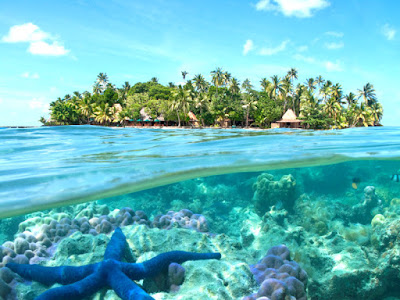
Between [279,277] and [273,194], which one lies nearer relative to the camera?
[279,277]

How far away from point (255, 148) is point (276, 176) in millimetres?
2485

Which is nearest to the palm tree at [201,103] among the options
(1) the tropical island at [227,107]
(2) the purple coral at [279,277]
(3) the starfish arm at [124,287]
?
(1) the tropical island at [227,107]

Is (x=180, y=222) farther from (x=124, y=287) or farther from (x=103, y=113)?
(x=103, y=113)

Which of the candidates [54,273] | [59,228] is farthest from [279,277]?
[59,228]

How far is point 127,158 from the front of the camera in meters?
8.15

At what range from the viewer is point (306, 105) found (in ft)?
188

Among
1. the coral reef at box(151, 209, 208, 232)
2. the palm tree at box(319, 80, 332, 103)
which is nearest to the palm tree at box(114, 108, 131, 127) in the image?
the palm tree at box(319, 80, 332, 103)

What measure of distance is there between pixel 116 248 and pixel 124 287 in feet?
3.34

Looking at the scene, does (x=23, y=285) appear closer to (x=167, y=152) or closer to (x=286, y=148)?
(x=167, y=152)

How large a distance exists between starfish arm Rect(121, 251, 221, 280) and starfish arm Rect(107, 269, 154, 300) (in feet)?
0.57

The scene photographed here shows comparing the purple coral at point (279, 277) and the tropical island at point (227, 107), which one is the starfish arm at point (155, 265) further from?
the tropical island at point (227, 107)

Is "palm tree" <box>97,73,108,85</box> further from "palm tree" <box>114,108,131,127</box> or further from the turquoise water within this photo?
the turquoise water

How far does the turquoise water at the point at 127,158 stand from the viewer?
6.77 metres

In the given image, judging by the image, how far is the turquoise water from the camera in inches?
267
